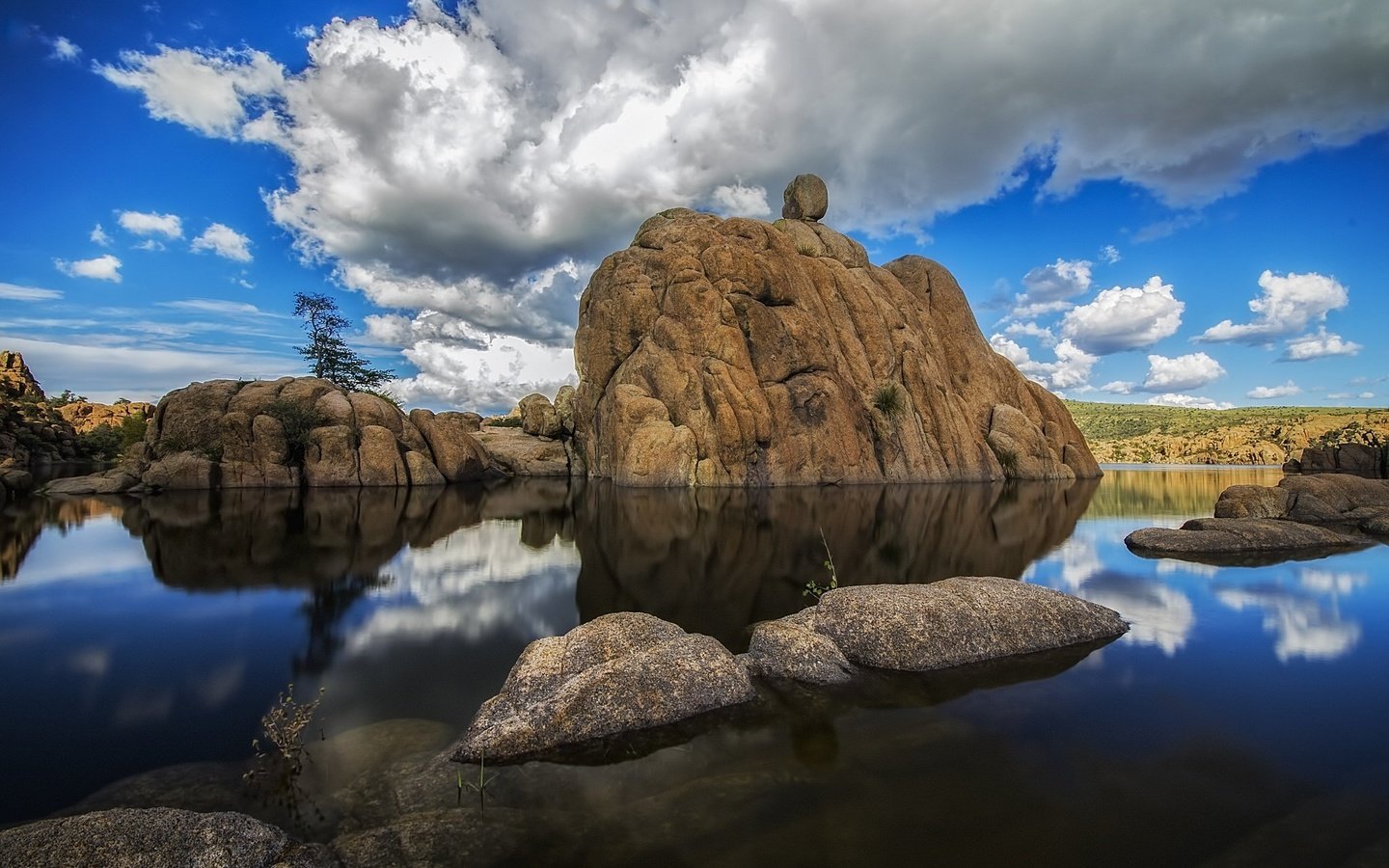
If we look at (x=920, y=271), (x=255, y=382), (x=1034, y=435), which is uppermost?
(x=920, y=271)

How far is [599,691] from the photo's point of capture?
8.15 metres

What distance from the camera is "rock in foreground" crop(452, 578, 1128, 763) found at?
7.77 metres

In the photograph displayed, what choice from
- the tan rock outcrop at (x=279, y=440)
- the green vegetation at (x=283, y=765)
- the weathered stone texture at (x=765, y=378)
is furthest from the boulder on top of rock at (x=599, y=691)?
the tan rock outcrop at (x=279, y=440)

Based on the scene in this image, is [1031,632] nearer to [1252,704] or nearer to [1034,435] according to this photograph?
[1252,704]

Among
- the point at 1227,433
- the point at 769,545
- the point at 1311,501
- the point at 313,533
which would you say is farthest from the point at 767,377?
the point at 1227,433

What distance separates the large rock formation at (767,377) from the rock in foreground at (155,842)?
137 feet

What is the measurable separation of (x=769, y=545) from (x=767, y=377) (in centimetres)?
3208

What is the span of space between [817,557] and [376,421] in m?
41.7

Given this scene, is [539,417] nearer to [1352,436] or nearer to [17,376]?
[17,376]

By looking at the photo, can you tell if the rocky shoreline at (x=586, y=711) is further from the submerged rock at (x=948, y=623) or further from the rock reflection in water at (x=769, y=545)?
the rock reflection in water at (x=769, y=545)

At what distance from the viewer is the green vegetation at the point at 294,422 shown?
4422cm

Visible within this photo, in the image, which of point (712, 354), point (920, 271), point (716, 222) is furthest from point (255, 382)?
point (920, 271)

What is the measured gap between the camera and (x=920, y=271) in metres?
71.1

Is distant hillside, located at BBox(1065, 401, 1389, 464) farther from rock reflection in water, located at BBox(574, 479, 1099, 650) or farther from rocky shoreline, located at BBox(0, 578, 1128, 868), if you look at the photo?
rocky shoreline, located at BBox(0, 578, 1128, 868)
